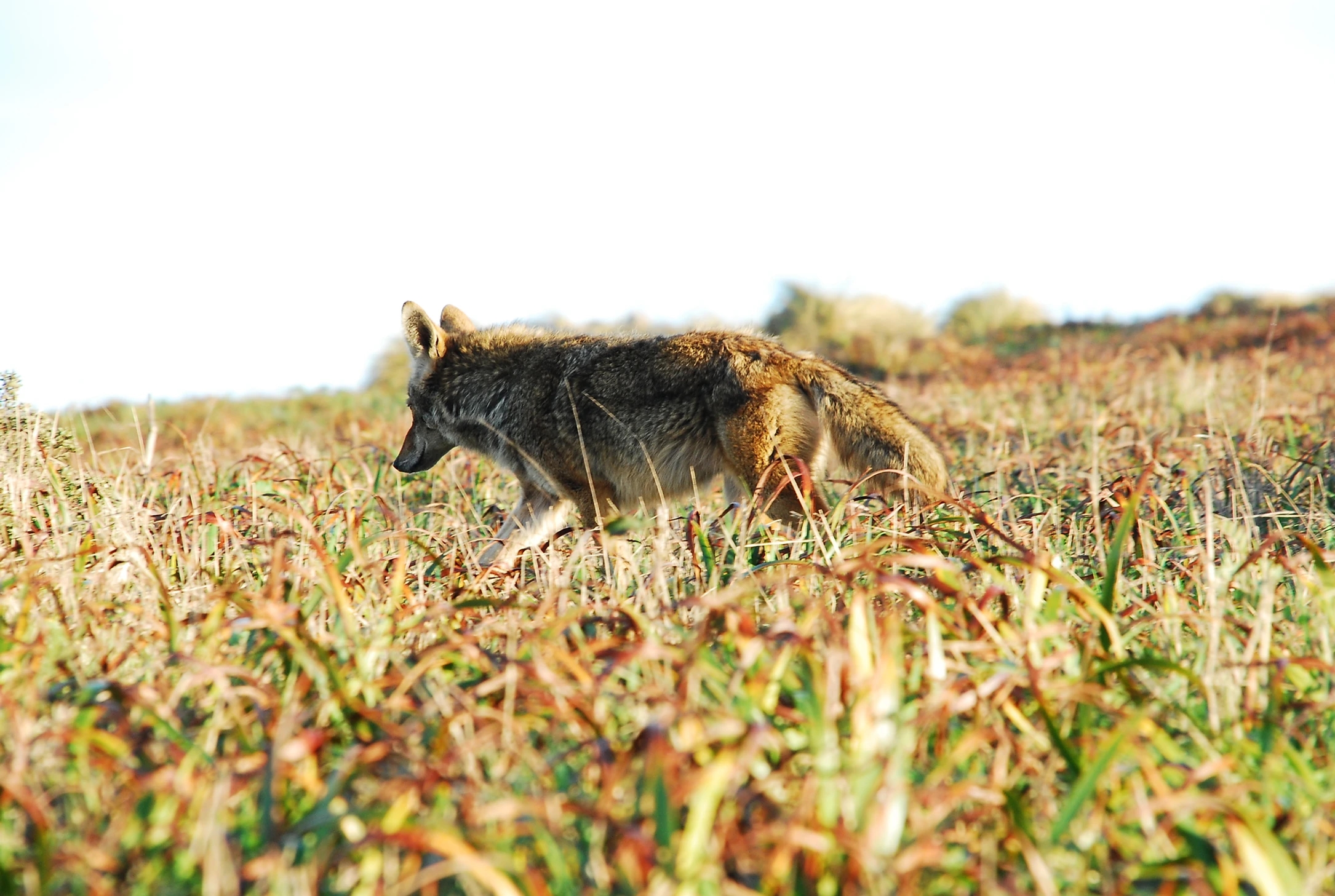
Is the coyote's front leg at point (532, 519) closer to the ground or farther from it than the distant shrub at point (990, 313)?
farther from it

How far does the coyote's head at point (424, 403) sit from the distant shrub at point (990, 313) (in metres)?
21.0

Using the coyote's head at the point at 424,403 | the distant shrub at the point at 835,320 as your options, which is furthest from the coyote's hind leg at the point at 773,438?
the distant shrub at the point at 835,320

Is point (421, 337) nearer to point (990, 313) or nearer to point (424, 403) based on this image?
point (424, 403)

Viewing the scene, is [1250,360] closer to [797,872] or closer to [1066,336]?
[1066,336]

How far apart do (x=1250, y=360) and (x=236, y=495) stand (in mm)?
12555

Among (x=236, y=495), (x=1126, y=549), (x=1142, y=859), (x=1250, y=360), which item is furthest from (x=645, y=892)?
(x=1250, y=360)

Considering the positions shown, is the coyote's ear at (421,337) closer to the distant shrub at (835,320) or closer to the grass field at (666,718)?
the grass field at (666,718)

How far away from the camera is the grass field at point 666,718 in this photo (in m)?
1.98

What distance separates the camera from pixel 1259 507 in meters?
5.36

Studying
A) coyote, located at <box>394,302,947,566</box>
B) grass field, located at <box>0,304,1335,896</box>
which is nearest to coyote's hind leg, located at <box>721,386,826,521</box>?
coyote, located at <box>394,302,947,566</box>

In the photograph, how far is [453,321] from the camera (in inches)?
263

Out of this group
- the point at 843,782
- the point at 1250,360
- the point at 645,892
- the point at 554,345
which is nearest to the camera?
the point at 645,892

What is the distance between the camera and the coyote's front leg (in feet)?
18.6

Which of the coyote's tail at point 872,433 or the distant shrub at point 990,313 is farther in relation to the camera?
the distant shrub at point 990,313
